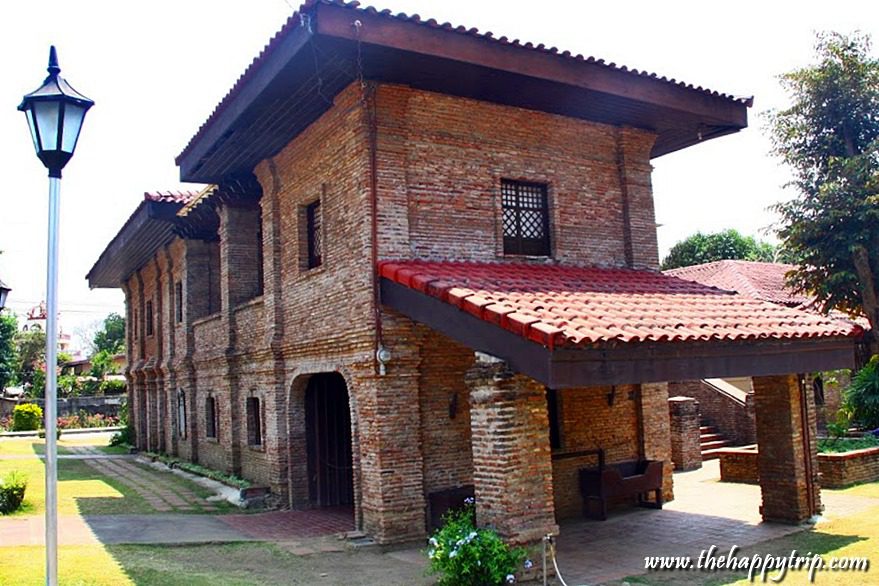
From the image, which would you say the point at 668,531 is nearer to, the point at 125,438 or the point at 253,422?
the point at 253,422

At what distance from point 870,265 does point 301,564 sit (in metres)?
16.3

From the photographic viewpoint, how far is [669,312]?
30.8ft

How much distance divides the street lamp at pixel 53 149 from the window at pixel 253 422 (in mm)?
9939

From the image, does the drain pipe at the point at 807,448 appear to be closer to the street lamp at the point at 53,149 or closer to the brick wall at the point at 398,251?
the brick wall at the point at 398,251

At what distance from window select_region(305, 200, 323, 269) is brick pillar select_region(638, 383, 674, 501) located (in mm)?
5754

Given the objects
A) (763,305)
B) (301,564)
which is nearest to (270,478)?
(301,564)

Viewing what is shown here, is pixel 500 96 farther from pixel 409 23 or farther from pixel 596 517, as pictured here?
pixel 596 517

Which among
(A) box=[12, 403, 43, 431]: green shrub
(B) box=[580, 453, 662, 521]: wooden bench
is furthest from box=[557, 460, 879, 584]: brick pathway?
(A) box=[12, 403, 43, 431]: green shrub

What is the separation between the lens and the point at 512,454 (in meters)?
8.02

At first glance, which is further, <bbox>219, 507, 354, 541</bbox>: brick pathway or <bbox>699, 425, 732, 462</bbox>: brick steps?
<bbox>699, 425, 732, 462</bbox>: brick steps

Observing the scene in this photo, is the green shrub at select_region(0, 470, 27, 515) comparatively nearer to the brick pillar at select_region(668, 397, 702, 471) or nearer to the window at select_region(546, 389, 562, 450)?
the window at select_region(546, 389, 562, 450)

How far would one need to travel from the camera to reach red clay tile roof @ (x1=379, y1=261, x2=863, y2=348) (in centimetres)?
774

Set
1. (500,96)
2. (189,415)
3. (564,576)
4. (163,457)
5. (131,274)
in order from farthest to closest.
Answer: (131,274)
(163,457)
(189,415)
(500,96)
(564,576)

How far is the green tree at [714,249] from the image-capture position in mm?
45531
